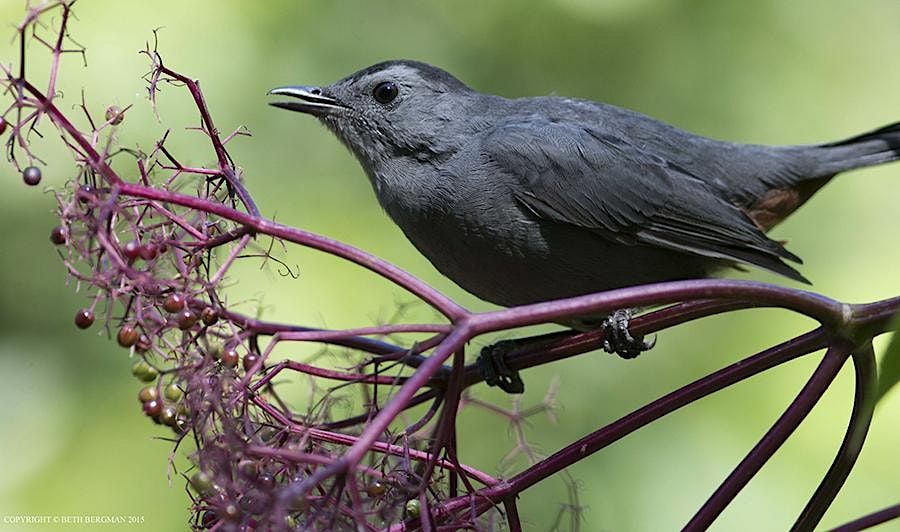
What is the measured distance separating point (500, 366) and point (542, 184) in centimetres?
87

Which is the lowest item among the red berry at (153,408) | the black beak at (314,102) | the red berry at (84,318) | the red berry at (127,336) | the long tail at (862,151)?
the red berry at (153,408)

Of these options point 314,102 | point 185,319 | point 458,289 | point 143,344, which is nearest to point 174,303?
point 185,319

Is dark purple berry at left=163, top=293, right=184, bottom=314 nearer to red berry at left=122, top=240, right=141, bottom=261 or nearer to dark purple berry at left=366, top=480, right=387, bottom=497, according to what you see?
red berry at left=122, top=240, right=141, bottom=261

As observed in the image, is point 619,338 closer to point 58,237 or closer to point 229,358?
point 229,358

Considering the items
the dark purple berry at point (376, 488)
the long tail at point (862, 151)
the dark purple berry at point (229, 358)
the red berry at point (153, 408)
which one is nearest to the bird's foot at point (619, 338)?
the dark purple berry at point (376, 488)

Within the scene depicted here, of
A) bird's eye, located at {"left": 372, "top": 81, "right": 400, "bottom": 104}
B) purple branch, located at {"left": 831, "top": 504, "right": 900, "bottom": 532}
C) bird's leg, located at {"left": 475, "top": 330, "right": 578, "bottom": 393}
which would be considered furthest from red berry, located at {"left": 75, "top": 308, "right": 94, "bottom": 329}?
bird's eye, located at {"left": 372, "top": 81, "right": 400, "bottom": 104}

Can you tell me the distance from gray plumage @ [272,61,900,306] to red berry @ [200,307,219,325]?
1.60 metres

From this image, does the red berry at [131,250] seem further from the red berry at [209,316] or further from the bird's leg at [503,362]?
the bird's leg at [503,362]

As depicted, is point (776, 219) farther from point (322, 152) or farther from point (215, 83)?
point (215, 83)

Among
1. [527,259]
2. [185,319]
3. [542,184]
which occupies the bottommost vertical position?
[185,319]

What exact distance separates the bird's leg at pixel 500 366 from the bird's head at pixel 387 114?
3.00ft

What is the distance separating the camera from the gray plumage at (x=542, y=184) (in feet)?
12.8

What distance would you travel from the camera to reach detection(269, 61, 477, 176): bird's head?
4211 millimetres

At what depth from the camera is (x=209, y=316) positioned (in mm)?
2367
